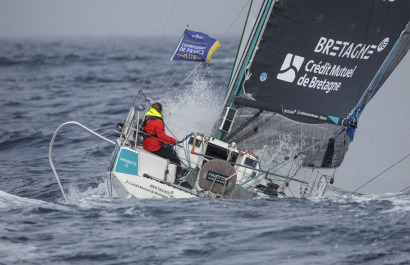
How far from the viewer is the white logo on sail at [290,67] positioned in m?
8.48

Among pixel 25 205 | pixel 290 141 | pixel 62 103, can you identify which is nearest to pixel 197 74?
pixel 62 103

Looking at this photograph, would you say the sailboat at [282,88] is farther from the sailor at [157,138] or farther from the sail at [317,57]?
the sailor at [157,138]

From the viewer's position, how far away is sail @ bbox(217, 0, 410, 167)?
326 inches

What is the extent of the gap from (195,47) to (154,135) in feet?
4.87

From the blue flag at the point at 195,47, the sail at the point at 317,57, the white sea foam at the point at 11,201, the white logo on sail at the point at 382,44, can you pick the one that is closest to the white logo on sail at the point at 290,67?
the sail at the point at 317,57

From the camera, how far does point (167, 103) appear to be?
42.6ft

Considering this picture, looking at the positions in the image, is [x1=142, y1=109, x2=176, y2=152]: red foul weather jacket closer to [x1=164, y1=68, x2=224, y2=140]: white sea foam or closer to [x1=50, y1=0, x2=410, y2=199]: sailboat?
[x1=50, y1=0, x2=410, y2=199]: sailboat

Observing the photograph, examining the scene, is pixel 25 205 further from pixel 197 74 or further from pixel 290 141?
pixel 197 74

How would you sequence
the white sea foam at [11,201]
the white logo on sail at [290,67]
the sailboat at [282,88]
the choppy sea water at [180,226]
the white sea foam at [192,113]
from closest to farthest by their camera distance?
the choppy sea water at [180,226], the white sea foam at [11,201], the sailboat at [282,88], the white logo on sail at [290,67], the white sea foam at [192,113]

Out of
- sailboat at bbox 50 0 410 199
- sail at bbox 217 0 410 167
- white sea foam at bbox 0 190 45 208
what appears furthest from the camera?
sail at bbox 217 0 410 167

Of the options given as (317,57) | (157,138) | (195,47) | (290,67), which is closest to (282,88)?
(290,67)

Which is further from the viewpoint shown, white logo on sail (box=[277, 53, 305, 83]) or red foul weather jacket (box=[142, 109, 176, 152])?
white logo on sail (box=[277, 53, 305, 83])

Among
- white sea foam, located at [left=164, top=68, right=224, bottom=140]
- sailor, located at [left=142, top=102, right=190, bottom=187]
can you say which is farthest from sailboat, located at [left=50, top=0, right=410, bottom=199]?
white sea foam, located at [left=164, top=68, right=224, bottom=140]

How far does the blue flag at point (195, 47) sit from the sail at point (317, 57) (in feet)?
1.83
